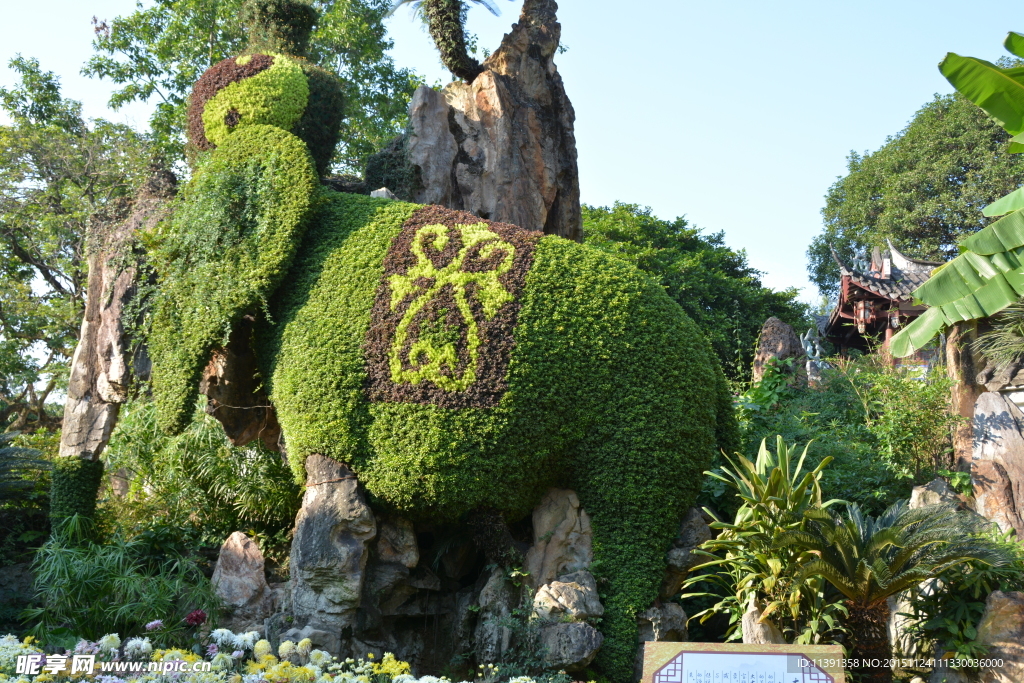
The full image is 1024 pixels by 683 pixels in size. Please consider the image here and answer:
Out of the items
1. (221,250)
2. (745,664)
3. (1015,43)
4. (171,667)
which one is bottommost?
(171,667)

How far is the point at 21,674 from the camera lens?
462 cm

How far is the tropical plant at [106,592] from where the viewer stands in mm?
7383

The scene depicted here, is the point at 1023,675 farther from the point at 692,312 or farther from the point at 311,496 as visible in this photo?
the point at 692,312

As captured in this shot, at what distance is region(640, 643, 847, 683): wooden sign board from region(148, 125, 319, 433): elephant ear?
498 cm

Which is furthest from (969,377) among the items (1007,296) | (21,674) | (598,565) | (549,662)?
(21,674)

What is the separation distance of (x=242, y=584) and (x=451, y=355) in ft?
9.87

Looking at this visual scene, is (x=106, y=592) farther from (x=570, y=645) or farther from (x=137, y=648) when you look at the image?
(x=570, y=645)

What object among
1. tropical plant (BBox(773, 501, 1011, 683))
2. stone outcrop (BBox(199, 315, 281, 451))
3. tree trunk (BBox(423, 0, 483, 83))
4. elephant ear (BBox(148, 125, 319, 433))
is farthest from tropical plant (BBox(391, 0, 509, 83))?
tropical plant (BBox(773, 501, 1011, 683))

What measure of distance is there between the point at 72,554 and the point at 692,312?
15.8m

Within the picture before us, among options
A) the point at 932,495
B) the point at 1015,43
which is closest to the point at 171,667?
the point at 932,495

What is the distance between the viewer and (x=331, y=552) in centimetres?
686

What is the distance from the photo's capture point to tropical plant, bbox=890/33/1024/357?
6.32 metres

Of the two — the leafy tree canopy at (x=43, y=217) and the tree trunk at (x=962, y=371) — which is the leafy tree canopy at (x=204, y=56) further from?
the tree trunk at (x=962, y=371)

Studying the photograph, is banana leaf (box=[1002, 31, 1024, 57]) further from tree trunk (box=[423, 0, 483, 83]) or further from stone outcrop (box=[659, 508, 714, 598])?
tree trunk (box=[423, 0, 483, 83])
